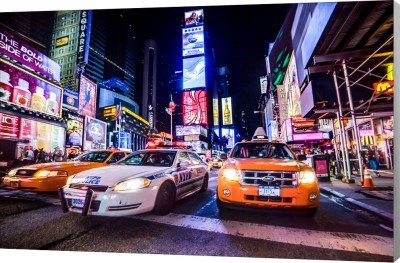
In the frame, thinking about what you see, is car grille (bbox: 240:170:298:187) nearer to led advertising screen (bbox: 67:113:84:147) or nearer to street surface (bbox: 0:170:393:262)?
street surface (bbox: 0:170:393:262)

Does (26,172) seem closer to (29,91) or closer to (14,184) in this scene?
(14,184)

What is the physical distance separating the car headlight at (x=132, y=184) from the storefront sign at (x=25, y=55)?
20044 millimetres

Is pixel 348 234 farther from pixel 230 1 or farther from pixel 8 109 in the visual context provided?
pixel 8 109

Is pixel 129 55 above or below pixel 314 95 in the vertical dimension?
above

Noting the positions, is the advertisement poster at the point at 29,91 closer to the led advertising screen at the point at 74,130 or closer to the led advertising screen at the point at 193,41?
the led advertising screen at the point at 74,130

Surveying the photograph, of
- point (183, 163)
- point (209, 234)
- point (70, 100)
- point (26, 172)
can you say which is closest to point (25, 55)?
point (70, 100)

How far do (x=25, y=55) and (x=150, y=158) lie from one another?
20492 millimetres

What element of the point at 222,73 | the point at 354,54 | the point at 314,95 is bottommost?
the point at 314,95

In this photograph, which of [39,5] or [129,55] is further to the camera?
[129,55]

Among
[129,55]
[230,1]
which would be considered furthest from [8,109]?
[129,55]

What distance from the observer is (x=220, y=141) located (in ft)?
382

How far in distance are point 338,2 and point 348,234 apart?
556cm

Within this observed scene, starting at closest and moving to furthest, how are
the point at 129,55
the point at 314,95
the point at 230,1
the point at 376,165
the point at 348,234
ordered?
1. the point at 348,234
2. the point at 230,1
3. the point at 314,95
4. the point at 376,165
5. the point at 129,55

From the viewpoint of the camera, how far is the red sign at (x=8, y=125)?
628 inches
